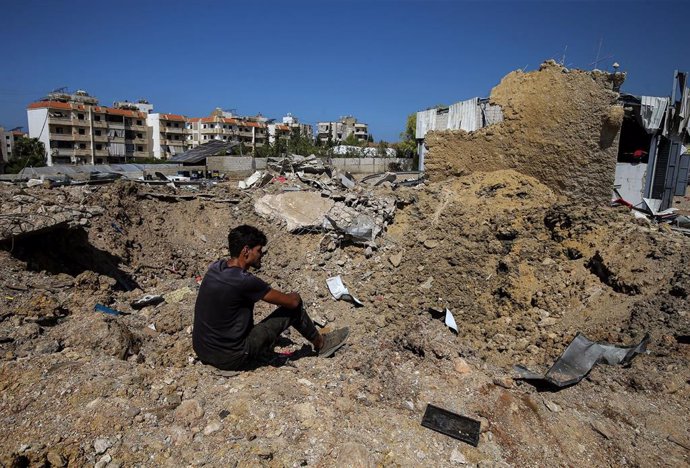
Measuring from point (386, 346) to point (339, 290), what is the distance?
5.59 ft

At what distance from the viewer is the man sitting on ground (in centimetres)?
324


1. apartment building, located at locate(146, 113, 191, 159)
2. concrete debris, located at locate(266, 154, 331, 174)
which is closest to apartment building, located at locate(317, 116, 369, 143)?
apartment building, located at locate(146, 113, 191, 159)

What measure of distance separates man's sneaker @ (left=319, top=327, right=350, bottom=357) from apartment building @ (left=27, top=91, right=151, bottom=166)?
49703 millimetres

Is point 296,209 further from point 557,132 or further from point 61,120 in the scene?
point 61,120

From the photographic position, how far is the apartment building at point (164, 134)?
55.7m

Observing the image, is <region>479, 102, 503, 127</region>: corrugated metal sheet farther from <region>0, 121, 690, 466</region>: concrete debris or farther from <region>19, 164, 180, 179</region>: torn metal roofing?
<region>19, 164, 180, 179</region>: torn metal roofing

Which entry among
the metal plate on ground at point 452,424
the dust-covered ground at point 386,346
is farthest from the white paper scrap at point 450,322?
the metal plate on ground at point 452,424

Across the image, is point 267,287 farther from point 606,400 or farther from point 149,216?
point 149,216

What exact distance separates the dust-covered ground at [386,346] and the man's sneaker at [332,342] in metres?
0.15

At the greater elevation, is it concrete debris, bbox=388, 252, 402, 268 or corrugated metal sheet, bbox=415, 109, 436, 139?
corrugated metal sheet, bbox=415, 109, 436, 139

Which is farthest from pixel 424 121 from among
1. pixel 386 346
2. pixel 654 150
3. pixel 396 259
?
pixel 386 346

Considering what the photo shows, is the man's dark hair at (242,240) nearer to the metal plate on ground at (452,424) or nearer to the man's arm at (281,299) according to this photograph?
the man's arm at (281,299)

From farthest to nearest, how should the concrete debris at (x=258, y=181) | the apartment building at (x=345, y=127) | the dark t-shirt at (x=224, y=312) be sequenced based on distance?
the apartment building at (x=345, y=127) < the concrete debris at (x=258, y=181) < the dark t-shirt at (x=224, y=312)

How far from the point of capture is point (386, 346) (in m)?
4.28
